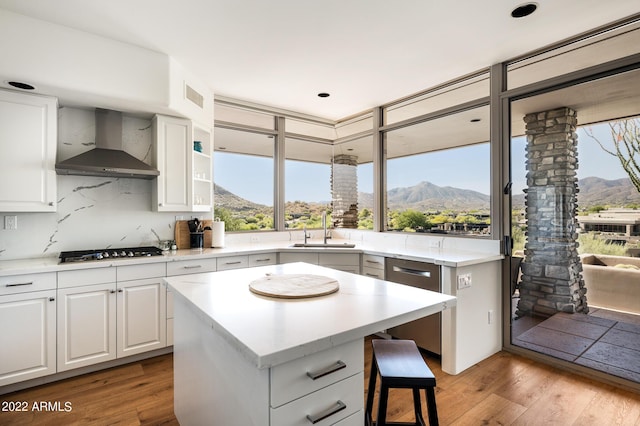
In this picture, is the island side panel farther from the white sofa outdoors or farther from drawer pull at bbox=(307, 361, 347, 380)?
the white sofa outdoors

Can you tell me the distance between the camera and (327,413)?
1135 millimetres

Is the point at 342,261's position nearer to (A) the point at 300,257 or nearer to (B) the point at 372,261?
(B) the point at 372,261

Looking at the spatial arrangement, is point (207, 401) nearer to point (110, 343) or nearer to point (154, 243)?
point (110, 343)

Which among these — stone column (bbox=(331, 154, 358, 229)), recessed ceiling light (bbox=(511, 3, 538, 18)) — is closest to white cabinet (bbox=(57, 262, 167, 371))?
stone column (bbox=(331, 154, 358, 229))

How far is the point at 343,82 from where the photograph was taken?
3525mm

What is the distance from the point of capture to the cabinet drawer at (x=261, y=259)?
3480 millimetres

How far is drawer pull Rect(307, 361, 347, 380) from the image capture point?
1088 mm

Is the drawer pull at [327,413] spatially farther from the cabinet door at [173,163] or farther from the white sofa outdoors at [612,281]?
the cabinet door at [173,163]

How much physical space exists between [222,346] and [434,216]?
298 centimetres

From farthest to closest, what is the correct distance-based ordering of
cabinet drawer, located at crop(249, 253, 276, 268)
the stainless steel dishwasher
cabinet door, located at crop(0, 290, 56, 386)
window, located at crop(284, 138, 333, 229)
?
1. window, located at crop(284, 138, 333, 229)
2. cabinet drawer, located at crop(249, 253, 276, 268)
3. the stainless steel dishwasher
4. cabinet door, located at crop(0, 290, 56, 386)

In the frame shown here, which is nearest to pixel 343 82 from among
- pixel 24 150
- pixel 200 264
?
pixel 200 264

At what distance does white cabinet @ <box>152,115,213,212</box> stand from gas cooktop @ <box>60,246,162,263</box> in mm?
432

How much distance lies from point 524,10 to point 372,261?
240 cm

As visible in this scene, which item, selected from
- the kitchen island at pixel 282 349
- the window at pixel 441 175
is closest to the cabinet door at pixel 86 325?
the kitchen island at pixel 282 349
